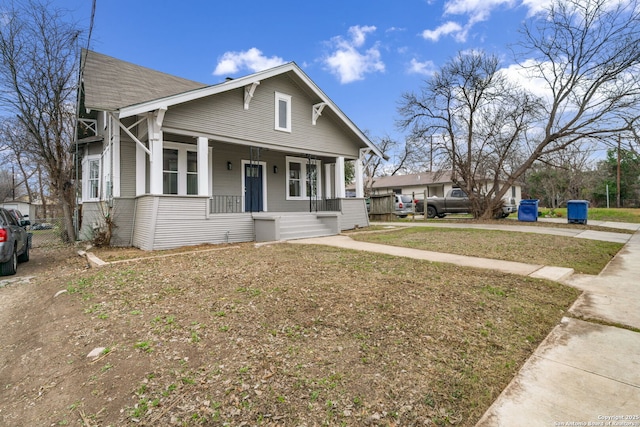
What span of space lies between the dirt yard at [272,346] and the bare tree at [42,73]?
7997mm

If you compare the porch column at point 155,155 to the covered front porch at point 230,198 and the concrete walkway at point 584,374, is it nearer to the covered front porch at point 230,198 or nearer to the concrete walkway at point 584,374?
the covered front porch at point 230,198

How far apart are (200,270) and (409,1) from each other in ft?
47.6

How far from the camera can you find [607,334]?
2980mm

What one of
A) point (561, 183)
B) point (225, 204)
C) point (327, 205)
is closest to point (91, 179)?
point (225, 204)

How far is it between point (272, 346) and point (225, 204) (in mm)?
9382

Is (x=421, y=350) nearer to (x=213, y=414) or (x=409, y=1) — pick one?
(x=213, y=414)

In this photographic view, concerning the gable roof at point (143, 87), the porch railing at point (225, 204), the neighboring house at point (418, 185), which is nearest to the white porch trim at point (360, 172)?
the gable roof at point (143, 87)

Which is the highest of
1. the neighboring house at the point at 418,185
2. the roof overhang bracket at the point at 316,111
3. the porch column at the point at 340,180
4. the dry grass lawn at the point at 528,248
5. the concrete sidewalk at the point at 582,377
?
the roof overhang bracket at the point at 316,111

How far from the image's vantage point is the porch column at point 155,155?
8273mm

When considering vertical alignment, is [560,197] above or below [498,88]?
below

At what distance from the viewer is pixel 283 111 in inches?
459

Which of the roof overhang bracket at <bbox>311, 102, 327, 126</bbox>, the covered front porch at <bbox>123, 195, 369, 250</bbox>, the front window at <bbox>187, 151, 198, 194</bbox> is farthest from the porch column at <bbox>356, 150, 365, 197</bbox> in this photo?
the front window at <bbox>187, 151, 198, 194</bbox>

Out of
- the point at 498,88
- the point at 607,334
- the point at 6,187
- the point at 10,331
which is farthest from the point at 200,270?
the point at 6,187

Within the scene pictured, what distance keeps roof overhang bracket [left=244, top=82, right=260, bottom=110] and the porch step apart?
4.05m
